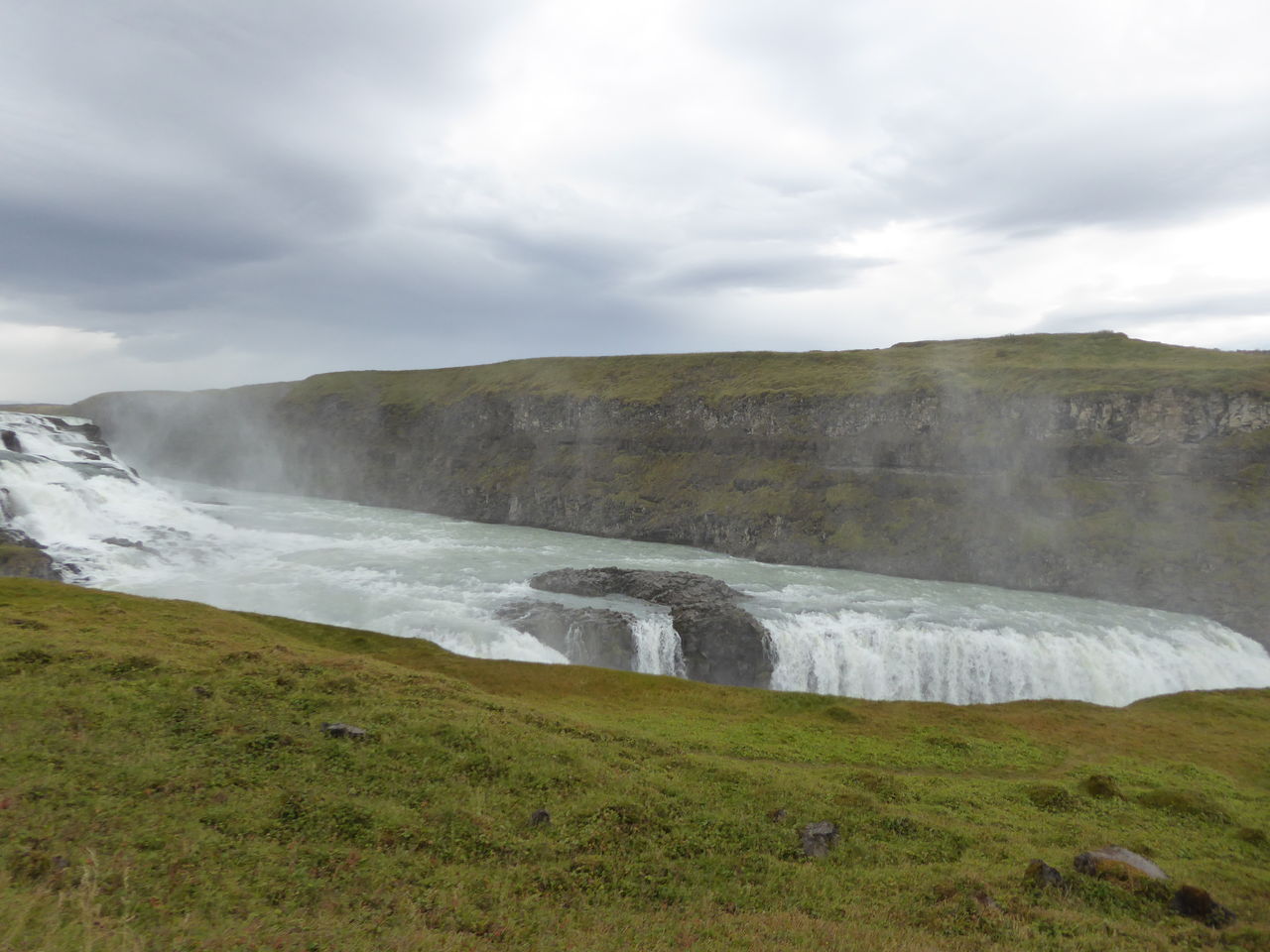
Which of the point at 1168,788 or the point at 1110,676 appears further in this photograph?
the point at 1110,676

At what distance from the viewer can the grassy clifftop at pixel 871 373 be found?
3366 inches

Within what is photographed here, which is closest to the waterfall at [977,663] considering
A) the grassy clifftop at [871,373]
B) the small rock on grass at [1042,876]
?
the small rock on grass at [1042,876]

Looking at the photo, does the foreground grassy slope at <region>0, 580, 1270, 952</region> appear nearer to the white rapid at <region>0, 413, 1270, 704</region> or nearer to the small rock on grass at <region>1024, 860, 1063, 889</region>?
the small rock on grass at <region>1024, 860, 1063, 889</region>

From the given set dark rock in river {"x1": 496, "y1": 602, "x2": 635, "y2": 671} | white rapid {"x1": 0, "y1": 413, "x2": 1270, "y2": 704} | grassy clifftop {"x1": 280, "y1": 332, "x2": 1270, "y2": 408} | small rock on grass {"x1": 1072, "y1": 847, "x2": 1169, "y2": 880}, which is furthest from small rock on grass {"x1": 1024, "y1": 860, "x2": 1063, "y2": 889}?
grassy clifftop {"x1": 280, "y1": 332, "x2": 1270, "y2": 408}

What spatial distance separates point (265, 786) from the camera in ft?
52.1

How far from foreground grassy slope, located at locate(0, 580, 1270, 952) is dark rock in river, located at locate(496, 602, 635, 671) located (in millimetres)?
19551

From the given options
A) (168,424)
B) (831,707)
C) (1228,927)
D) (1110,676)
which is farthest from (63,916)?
(168,424)

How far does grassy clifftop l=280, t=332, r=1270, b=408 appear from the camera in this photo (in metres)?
85.5

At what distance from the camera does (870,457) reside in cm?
9519

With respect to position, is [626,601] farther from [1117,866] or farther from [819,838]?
[1117,866]

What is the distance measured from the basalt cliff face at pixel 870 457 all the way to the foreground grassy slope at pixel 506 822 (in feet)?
172

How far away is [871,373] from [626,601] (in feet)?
220

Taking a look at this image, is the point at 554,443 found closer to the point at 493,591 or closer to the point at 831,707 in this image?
the point at 493,591

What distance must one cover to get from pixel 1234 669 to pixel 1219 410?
39192 mm
